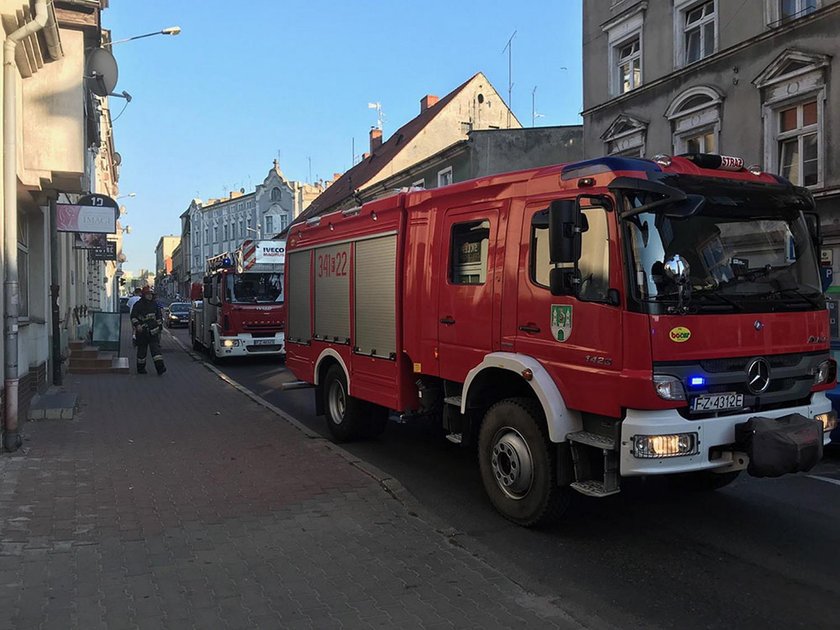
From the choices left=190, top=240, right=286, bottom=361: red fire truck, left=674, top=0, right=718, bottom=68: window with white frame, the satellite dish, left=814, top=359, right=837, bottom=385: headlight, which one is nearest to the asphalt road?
left=814, top=359, right=837, bottom=385: headlight

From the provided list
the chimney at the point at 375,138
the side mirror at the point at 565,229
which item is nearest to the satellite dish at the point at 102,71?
the side mirror at the point at 565,229

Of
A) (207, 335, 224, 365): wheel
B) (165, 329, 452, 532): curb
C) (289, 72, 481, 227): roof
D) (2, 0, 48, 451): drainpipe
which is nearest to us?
(165, 329, 452, 532): curb

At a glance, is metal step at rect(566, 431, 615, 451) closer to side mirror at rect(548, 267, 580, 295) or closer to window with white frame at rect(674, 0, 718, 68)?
side mirror at rect(548, 267, 580, 295)

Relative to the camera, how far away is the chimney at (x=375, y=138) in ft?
158

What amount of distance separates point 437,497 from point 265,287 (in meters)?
12.3

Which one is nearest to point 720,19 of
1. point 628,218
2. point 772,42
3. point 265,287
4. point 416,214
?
point 772,42

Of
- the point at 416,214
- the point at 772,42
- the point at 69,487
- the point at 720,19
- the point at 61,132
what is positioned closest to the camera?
the point at 69,487

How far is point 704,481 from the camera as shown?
6062 millimetres

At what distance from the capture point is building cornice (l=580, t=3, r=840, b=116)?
14.6 meters

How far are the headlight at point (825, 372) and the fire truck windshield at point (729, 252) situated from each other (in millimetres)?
457

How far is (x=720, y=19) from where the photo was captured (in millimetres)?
17094

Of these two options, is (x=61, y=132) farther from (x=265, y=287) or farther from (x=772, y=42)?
(x=772, y=42)

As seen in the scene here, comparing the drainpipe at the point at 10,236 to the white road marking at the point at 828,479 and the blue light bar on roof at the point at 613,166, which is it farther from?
the white road marking at the point at 828,479

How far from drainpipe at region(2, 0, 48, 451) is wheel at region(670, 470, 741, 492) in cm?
666
